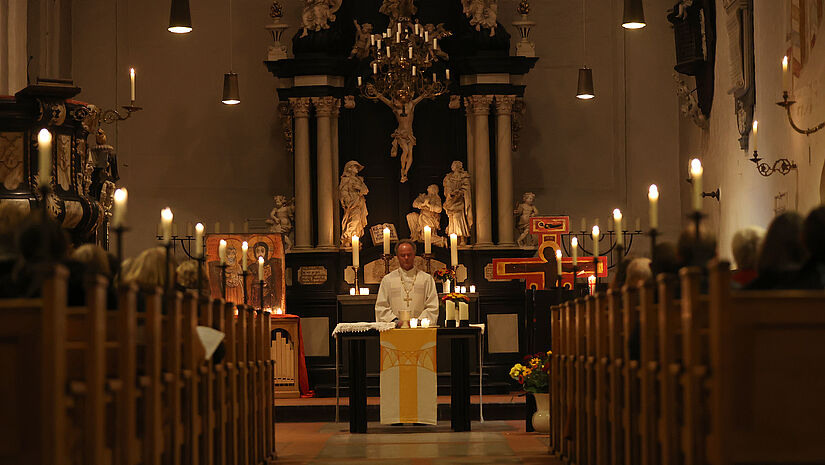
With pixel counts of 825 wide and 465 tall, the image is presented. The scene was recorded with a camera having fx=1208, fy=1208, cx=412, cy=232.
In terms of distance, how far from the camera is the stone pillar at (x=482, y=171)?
49.5 ft

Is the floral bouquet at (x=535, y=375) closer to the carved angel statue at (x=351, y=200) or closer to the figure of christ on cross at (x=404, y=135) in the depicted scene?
A: the carved angel statue at (x=351, y=200)

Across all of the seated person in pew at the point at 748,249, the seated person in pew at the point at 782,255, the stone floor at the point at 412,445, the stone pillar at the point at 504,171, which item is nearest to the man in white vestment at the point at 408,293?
the stone floor at the point at 412,445

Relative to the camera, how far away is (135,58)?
53.2ft

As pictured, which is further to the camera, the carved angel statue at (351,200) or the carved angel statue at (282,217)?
the carved angel statue at (282,217)

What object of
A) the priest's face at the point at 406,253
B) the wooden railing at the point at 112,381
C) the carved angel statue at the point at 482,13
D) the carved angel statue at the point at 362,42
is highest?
the carved angel statue at the point at 482,13

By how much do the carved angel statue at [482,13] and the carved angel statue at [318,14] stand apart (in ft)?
5.36

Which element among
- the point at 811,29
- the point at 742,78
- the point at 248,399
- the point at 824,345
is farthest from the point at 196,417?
the point at 742,78

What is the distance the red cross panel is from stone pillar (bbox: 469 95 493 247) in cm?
93

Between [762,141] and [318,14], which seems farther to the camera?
[318,14]

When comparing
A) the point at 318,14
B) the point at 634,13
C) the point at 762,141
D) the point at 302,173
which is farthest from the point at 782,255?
the point at 318,14

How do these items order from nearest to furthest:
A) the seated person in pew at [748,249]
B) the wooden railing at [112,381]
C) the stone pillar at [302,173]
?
1. the wooden railing at [112,381]
2. the seated person in pew at [748,249]
3. the stone pillar at [302,173]

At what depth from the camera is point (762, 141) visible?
1182 cm

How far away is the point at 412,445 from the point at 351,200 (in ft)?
19.0

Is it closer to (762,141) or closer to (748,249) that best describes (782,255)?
(748,249)
